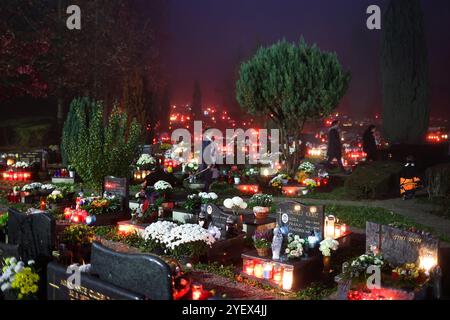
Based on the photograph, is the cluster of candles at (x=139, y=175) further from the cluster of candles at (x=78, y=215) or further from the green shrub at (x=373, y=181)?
the green shrub at (x=373, y=181)

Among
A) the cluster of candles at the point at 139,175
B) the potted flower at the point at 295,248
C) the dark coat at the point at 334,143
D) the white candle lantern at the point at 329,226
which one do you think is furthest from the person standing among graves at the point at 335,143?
the potted flower at the point at 295,248

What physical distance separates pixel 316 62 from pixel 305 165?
4.85 meters

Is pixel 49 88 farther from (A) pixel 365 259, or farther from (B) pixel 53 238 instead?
(A) pixel 365 259

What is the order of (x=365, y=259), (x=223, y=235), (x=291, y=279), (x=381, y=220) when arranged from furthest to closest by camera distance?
(x=381, y=220)
(x=223, y=235)
(x=291, y=279)
(x=365, y=259)

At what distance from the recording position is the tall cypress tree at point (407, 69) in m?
29.1

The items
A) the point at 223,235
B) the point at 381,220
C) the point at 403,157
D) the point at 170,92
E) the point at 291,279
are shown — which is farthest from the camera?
the point at 170,92

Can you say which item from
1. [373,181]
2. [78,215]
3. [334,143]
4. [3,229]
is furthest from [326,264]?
[334,143]

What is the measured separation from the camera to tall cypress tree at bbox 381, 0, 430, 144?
29062 mm

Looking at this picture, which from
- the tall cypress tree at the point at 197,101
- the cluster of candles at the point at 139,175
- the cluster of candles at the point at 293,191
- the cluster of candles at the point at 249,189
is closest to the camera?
the cluster of candles at the point at 293,191

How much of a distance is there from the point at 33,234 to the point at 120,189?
5.71 metres

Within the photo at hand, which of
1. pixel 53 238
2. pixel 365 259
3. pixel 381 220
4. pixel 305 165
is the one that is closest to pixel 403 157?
pixel 305 165

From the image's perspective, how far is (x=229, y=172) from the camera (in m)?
21.1

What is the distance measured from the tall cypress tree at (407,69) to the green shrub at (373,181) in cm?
1188
